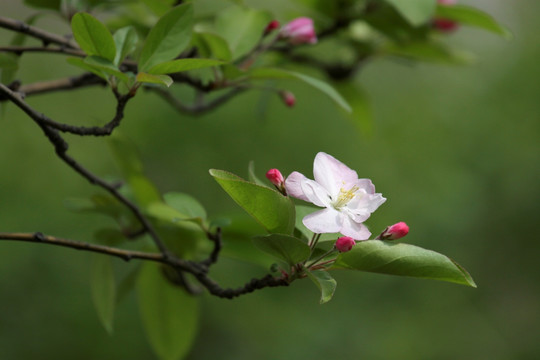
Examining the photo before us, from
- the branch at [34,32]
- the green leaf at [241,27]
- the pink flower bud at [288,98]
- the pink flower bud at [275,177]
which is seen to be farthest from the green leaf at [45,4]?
the pink flower bud at [275,177]

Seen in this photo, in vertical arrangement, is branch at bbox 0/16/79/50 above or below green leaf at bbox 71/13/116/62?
below

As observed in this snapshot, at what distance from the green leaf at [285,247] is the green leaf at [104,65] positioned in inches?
7.9

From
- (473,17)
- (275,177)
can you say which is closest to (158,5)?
(275,177)

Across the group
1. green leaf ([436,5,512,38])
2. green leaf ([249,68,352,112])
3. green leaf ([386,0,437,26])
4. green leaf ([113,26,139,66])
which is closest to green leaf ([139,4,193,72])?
green leaf ([113,26,139,66])

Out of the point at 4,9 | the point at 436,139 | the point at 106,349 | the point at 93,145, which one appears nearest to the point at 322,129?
the point at 436,139

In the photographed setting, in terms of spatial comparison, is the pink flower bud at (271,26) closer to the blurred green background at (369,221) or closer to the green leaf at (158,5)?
the green leaf at (158,5)

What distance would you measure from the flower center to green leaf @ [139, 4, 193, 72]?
0.22 metres

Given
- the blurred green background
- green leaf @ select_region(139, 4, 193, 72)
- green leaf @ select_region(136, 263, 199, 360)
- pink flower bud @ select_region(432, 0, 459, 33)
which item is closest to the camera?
green leaf @ select_region(139, 4, 193, 72)

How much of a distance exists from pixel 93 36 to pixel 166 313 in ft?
1.69

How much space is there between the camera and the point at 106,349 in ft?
5.93

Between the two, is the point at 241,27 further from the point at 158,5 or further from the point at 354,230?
the point at 354,230

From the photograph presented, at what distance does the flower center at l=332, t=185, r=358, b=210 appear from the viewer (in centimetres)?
57

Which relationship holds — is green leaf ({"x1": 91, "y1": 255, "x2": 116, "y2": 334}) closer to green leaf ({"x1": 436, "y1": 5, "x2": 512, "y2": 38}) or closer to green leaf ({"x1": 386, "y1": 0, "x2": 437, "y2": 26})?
green leaf ({"x1": 386, "y1": 0, "x2": 437, "y2": 26})

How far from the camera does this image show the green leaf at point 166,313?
0.95 m
